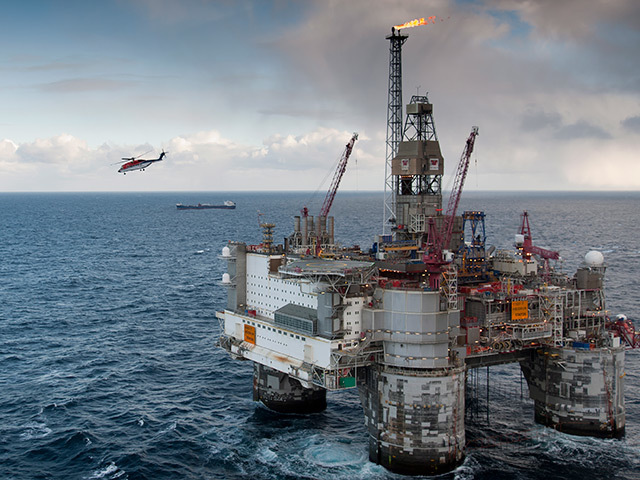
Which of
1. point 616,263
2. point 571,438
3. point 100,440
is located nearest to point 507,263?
point 571,438

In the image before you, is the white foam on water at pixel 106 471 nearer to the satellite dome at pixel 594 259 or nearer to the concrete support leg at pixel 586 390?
the concrete support leg at pixel 586 390

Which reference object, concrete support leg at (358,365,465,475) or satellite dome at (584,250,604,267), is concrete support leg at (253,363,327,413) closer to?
concrete support leg at (358,365,465,475)

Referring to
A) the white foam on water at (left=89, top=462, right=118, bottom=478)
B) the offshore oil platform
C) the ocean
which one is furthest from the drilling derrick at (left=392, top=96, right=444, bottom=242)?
the white foam on water at (left=89, top=462, right=118, bottom=478)

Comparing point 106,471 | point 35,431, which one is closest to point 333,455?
point 106,471

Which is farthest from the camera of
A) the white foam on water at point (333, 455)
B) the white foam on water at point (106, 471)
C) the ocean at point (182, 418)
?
the white foam on water at point (333, 455)

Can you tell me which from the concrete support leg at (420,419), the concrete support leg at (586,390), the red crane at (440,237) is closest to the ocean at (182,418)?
the concrete support leg at (586,390)

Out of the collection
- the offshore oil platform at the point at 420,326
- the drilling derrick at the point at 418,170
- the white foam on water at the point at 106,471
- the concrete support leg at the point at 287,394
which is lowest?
the white foam on water at the point at 106,471

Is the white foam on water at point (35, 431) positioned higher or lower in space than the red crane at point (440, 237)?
lower

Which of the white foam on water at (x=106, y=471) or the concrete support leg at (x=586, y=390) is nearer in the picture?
the white foam on water at (x=106, y=471)
